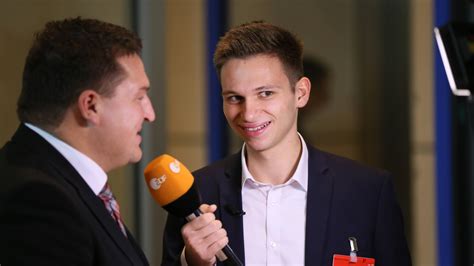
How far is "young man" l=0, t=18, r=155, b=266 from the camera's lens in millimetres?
1925

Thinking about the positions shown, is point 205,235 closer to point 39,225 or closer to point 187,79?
point 39,225

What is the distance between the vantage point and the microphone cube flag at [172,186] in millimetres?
2139

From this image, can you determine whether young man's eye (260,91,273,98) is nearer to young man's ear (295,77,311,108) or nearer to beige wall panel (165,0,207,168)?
young man's ear (295,77,311,108)

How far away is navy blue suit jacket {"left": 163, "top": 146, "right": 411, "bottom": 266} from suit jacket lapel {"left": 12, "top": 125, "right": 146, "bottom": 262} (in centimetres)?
55

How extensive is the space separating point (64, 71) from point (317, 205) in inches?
36.0

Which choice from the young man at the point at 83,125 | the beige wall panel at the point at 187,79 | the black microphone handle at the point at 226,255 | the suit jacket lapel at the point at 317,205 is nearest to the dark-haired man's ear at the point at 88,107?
the young man at the point at 83,125

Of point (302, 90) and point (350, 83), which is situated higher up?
point (302, 90)

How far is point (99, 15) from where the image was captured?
14.7 feet

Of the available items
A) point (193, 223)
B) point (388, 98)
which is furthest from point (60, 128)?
point (388, 98)

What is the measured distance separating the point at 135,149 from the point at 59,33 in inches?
12.1

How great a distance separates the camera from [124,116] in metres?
2.04

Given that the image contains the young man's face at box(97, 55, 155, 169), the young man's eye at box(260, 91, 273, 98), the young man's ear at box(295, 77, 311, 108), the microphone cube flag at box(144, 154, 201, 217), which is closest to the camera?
the young man's face at box(97, 55, 155, 169)

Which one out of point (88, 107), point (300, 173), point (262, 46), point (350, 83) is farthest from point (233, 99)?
point (350, 83)

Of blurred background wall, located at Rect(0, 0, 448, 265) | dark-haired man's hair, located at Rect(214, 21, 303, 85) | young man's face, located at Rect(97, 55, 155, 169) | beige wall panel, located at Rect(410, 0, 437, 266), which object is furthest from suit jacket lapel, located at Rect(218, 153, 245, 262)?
beige wall panel, located at Rect(410, 0, 437, 266)
